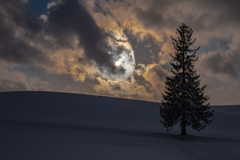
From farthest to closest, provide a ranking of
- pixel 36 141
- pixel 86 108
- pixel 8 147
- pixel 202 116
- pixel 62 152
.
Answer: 1. pixel 86 108
2. pixel 202 116
3. pixel 36 141
4. pixel 8 147
5. pixel 62 152

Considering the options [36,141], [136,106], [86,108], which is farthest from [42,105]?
[36,141]

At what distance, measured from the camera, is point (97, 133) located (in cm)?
1867

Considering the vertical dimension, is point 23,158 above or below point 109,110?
below

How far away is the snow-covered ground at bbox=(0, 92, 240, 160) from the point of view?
36.7 feet

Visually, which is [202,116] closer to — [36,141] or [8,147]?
[36,141]

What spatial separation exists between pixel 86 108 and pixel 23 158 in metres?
25.8

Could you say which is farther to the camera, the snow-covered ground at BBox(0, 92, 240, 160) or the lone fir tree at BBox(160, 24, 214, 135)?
the lone fir tree at BBox(160, 24, 214, 135)

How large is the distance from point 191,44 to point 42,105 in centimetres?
2914

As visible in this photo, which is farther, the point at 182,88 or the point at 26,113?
the point at 26,113

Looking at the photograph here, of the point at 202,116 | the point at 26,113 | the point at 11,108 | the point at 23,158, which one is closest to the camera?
the point at 23,158

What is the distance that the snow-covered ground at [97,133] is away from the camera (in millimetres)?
11180

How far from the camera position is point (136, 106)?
38.9m

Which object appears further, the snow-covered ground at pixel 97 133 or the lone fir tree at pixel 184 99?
the lone fir tree at pixel 184 99

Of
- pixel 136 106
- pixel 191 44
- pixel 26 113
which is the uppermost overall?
pixel 191 44
